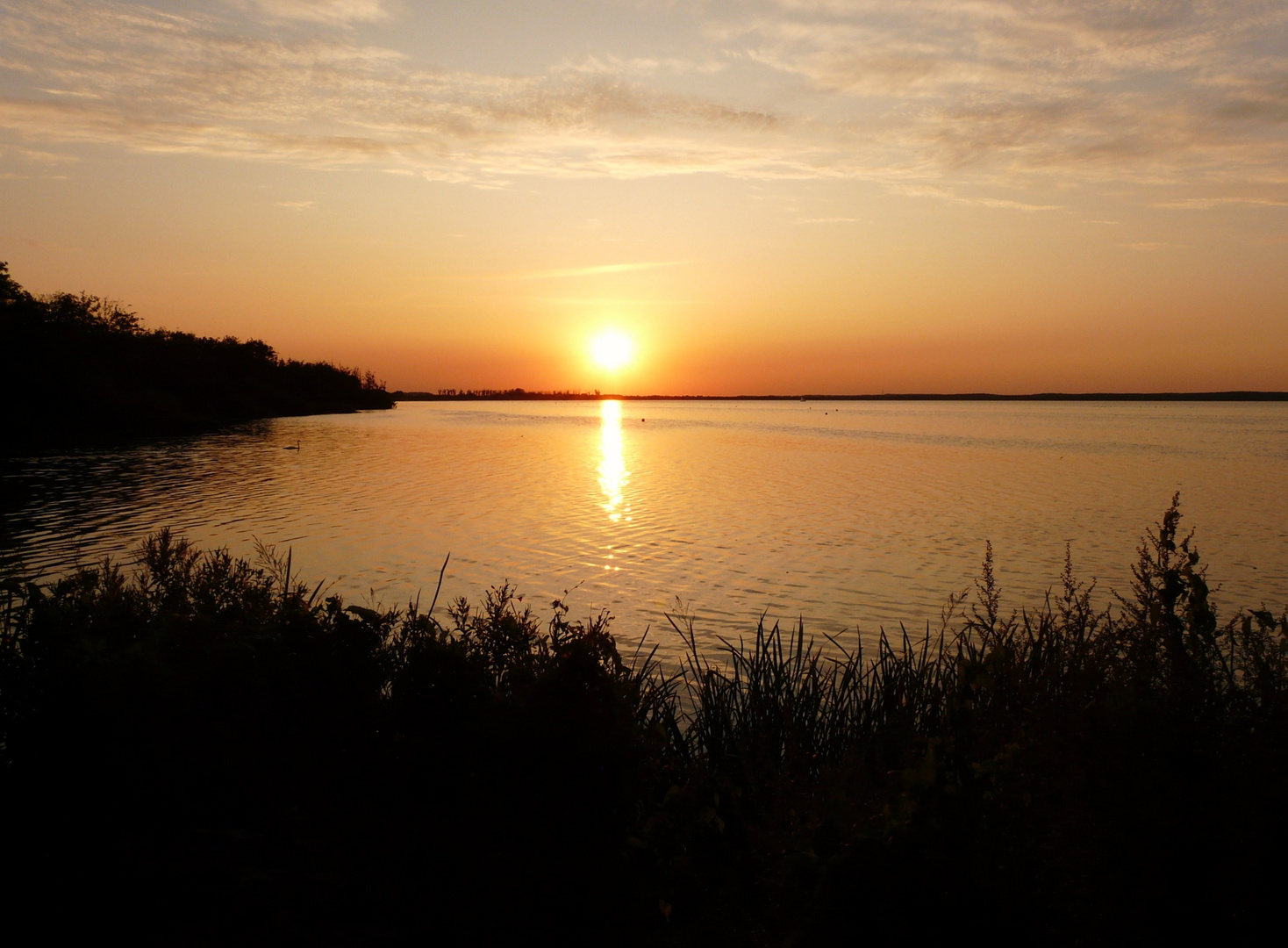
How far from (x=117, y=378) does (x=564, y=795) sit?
3664 inches

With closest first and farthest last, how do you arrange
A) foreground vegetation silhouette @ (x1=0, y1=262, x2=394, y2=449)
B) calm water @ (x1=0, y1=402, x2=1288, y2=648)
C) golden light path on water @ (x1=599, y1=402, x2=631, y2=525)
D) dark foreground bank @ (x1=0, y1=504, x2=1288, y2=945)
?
dark foreground bank @ (x1=0, y1=504, x2=1288, y2=945)
calm water @ (x1=0, y1=402, x2=1288, y2=648)
golden light path on water @ (x1=599, y1=402, x2=631, y2=525)
foreground vegetation silhouette @ (x1=0, y1=262, x2=394, y2=449)

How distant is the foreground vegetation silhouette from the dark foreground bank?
196 ft

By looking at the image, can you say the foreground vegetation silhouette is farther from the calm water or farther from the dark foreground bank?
the dark foreground bank

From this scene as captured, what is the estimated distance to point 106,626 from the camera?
7.21 metres

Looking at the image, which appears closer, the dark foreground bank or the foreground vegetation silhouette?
the dark foreground bank

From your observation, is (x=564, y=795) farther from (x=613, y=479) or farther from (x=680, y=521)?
(x=613, y=479)

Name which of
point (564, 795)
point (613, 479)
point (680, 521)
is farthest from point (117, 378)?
point (564, 795)

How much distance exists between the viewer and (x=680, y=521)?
30.3m

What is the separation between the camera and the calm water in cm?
1958

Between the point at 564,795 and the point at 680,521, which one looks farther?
the point at 680,521

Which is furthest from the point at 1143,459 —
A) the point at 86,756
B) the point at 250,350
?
the point at 250,350

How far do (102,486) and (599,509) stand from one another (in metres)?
20.0

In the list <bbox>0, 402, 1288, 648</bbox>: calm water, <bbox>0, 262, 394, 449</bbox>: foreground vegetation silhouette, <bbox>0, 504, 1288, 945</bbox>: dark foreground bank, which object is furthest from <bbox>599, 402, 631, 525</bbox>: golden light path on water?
<bbox>0, 262, 394, 449</bbox>: foreground vegetation silhouette

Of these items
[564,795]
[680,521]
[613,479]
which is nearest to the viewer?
[564,795]
